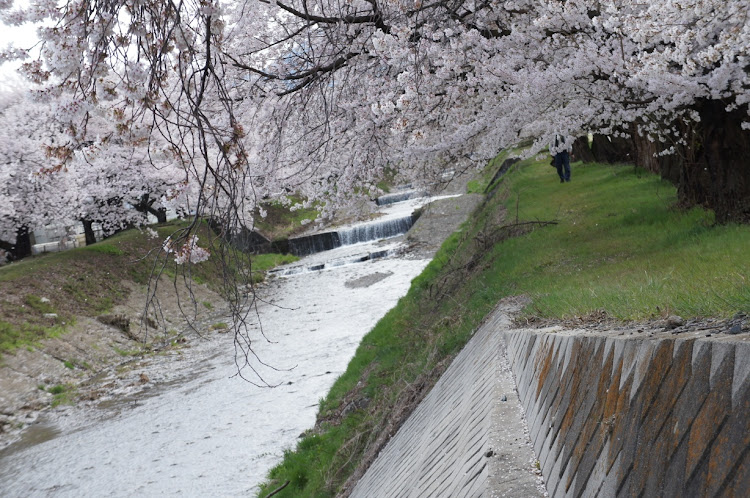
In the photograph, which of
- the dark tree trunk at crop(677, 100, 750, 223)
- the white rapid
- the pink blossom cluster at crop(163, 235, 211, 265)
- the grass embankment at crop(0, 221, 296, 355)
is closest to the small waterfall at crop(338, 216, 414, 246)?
the grass embankment at crop(0, 221, 296, 355)

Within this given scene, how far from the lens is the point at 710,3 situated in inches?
209

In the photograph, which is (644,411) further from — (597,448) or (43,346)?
(43,346)

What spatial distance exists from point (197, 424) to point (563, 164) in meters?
13.2

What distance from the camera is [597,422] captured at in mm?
2672

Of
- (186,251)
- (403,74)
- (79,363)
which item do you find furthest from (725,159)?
(79,363)

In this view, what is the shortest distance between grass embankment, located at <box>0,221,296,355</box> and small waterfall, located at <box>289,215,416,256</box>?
21.8 feet

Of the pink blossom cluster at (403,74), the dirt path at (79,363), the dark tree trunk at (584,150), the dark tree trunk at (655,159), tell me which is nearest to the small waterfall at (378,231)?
the dark tree trunk at (584,150)

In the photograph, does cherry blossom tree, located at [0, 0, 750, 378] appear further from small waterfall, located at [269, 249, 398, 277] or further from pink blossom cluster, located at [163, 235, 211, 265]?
small waterfall, located at [269, 249, 398, 277]

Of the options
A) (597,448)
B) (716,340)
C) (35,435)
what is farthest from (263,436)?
(716,340)

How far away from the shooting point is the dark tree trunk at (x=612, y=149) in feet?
70.6

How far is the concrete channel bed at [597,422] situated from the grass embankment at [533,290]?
2.01 feet

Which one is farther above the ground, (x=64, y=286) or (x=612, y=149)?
(x=612, y=149)

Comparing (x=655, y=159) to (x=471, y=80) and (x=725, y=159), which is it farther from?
(x=471, y=80)

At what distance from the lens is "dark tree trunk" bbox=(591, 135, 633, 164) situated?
21.5 metres
